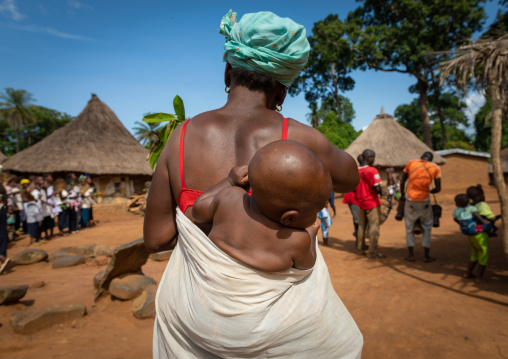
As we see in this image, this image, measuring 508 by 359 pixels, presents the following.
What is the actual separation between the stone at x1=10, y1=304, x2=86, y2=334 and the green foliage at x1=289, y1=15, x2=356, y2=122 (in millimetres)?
20721

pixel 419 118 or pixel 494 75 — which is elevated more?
pixel 419 118

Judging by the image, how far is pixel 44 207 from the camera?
920 centimetres

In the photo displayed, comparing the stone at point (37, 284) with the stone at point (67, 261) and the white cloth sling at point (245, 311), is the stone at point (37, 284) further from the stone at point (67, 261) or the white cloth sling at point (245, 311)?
the white cloth sling at point (245, 311)

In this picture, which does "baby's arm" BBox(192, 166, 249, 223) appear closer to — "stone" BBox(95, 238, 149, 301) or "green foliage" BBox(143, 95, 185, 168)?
"green foliage" BBox(143, 95, 185, 168)

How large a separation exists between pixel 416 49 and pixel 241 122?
74.2 ft

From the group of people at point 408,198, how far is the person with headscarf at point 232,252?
5.06m

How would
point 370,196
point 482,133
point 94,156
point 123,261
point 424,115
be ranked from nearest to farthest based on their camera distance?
point 123,261 < point 370,196 < point 94,156 < point 424,115 < point 482,133

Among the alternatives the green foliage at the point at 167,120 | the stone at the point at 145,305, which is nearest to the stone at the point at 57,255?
the stone at the point at 145,305

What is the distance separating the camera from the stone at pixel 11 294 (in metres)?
4.20

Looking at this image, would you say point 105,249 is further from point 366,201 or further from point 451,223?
point 451,223

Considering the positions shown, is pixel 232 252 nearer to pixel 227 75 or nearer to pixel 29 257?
pixel 227 75

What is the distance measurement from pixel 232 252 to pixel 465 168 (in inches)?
803

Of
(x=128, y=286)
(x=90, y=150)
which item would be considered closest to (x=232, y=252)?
(x=128, y=286)

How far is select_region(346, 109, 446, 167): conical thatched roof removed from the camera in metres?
17.6
